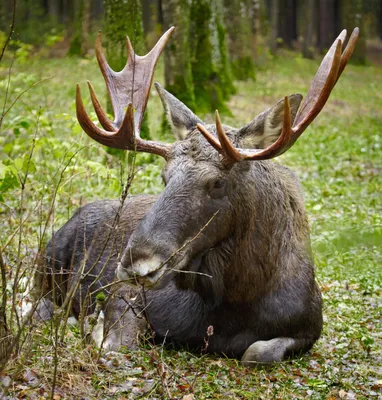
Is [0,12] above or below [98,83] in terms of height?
above

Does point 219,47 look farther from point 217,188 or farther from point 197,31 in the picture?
point 217,188

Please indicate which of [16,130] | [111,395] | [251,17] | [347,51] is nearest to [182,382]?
[111,395]

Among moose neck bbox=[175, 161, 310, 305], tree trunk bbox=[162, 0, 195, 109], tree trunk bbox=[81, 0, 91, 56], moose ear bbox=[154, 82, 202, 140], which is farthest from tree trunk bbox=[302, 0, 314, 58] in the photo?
moose neck bbox=[175, 161, 310, 305]

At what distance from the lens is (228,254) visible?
19.8ft

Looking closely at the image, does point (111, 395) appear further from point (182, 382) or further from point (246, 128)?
point (246, 128)

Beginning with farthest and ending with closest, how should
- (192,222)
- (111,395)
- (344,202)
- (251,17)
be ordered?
(251,17) → (344,202) → (192,222) → (111,395)

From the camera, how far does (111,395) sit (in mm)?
4895

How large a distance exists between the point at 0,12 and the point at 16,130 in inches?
717

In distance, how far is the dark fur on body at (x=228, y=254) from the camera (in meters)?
5.70

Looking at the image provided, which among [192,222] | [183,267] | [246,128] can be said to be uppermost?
[246,128]

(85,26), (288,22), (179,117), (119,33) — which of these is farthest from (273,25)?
(179,117)

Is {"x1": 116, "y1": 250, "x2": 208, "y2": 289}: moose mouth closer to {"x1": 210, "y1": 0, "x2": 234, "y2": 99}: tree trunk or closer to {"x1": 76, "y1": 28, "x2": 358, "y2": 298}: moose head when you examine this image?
{"x1": 76, "y1": 28, "x2": 358, "y2": 298}: moose head

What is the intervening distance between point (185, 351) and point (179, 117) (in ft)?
6.64

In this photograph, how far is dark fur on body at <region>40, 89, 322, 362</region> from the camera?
5.70 m
